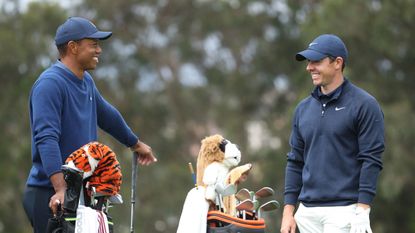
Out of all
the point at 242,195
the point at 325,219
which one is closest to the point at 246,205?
the point at 242,195

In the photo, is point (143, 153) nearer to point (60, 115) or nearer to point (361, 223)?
point (60, 115)

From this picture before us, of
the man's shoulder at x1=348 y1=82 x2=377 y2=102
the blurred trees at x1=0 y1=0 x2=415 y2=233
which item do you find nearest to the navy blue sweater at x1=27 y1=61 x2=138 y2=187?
the man's shoulder at x1=348 y1=82 x2=377 y2=102

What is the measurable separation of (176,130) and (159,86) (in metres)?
1.46

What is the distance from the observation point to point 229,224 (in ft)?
24.8

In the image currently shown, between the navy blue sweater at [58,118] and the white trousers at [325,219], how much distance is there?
1420 millimetres

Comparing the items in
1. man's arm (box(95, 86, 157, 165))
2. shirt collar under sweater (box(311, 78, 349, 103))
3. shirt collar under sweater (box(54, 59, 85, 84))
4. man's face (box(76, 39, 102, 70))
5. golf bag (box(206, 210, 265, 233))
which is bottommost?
golf bag (box(206, 210, 265, 233))

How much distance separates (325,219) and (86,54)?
1825mm

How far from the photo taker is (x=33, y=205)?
22.3 feet

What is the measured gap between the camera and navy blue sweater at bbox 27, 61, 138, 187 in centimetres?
659

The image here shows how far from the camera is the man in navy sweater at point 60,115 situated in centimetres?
658

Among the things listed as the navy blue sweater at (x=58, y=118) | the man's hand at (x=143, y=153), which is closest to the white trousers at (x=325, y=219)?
the man's hand at (x=143, y=153)

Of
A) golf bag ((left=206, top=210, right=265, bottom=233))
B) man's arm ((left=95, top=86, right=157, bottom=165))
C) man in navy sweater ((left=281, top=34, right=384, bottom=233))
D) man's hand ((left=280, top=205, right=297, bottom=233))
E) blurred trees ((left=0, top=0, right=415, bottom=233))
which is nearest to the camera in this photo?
man in navy sweater ((left=281, top=34, right=384, bottom=233))

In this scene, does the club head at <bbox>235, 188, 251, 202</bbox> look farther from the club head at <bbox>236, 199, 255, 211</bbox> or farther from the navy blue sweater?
the navy blue sweater

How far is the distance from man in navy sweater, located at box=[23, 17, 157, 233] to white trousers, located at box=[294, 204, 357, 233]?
1.42 meters
